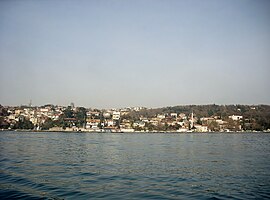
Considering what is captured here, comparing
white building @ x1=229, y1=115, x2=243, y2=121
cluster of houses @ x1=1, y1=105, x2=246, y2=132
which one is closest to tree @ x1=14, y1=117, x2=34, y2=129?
cluster of houses @ x1=1, y1=105, x2=246, y2=132

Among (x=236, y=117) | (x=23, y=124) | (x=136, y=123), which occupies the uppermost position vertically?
(x=236, y=117)

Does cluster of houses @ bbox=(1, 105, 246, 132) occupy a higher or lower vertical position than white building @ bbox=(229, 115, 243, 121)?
lower

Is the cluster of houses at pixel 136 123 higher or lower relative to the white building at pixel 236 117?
lower

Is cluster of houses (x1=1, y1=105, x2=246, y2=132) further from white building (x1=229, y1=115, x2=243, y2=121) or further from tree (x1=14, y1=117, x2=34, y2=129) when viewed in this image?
tree (x1=14, y1=117, x2=34, y2=129)

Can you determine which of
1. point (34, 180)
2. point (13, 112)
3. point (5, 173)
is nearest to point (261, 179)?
point (34, 180)

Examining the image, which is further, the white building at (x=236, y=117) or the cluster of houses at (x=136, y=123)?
the white building at (x=236, y=117)

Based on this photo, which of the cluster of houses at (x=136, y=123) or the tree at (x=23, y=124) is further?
the cluster of houses at (x=136, y=123)

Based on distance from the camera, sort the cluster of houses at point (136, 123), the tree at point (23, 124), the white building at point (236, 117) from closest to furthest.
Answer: the tree at point (23, 124) < the cluster of houses at point (136, 123) < the white building at point (236, 117)

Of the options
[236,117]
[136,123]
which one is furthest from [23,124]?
[236,117]

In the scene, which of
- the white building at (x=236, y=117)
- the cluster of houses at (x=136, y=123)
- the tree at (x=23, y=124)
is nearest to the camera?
the tree at (x=23, y=124)

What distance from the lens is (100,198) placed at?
832 cm

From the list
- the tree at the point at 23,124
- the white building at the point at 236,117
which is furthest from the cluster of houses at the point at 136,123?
the tree at the point at 23,124

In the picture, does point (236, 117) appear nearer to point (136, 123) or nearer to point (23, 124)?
point (136, 123)

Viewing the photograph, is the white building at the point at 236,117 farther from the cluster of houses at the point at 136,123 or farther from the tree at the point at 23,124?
the tree at the point at 23,124
